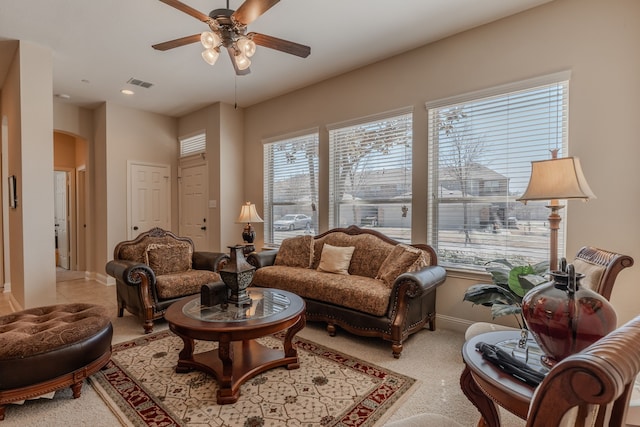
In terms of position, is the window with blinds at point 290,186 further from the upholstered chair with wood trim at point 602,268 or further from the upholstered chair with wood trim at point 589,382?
the upholstered chair with wood trim at point 589,382

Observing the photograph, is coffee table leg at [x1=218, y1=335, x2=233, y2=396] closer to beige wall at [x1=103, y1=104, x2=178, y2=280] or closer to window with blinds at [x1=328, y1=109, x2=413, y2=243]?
window with blinds at [x1=328, y1=109, x2=413, y2=243]

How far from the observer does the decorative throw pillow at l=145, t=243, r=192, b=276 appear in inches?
146

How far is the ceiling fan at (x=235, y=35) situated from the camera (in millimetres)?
2046

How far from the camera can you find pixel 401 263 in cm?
312

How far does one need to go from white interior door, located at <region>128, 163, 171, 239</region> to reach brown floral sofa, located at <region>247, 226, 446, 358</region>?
2.81m

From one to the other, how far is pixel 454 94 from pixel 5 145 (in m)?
6.12

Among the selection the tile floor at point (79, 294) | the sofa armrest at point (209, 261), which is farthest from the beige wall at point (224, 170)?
the tile floor at point (79, 294)

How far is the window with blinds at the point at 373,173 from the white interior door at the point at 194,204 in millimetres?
2451

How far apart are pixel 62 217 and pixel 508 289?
8.34 meters

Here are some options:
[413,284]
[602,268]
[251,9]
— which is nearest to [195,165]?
[251,9]

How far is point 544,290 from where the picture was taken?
1.23 m


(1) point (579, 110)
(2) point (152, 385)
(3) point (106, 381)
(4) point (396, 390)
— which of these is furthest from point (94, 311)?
(1) point (579, 110)

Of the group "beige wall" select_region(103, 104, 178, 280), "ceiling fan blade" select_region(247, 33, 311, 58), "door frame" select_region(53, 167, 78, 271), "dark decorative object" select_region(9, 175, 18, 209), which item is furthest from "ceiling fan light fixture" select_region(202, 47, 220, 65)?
"door frame" select_region(53, 167, 78, 271)

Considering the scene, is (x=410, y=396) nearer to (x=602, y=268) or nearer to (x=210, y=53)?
(x=602, y=268)
